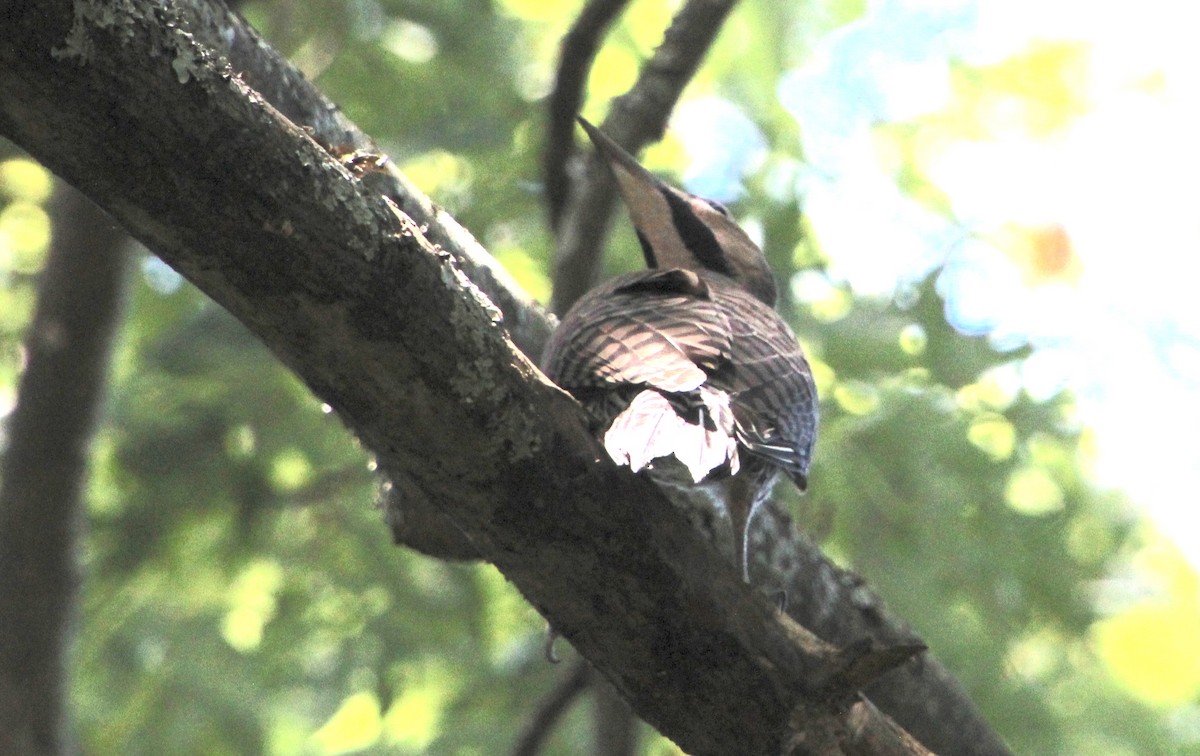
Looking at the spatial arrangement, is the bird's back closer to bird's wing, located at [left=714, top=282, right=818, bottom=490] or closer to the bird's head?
bird's wing, located at [left=714, top=282, right=818, bottom=490]

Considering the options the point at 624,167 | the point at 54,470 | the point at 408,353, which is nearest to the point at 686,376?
the point at 408,353

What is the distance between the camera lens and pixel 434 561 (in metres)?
6.31

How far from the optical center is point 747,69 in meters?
7.32

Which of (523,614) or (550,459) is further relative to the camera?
(523,614)

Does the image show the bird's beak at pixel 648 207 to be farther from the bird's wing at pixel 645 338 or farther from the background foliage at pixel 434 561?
the bird's wing at pixel 645 338

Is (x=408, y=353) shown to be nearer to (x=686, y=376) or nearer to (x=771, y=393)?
(x=686, y=376)

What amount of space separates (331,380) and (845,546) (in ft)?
11.3

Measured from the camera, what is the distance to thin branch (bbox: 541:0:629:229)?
564 centimetres

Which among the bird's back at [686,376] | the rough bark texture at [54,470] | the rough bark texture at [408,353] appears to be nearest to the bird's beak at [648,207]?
the bird's back at [686,376]

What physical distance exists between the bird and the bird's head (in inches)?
33.5

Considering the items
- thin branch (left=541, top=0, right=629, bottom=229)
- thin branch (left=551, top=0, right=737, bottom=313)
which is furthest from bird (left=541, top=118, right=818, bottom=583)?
thin branch (left=541, top=0, right=629, bottom=229)

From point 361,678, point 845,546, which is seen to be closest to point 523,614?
point 361,678

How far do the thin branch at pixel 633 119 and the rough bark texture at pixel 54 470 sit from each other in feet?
5.72

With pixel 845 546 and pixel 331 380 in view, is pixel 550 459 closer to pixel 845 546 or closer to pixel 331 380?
pixel 331 380
